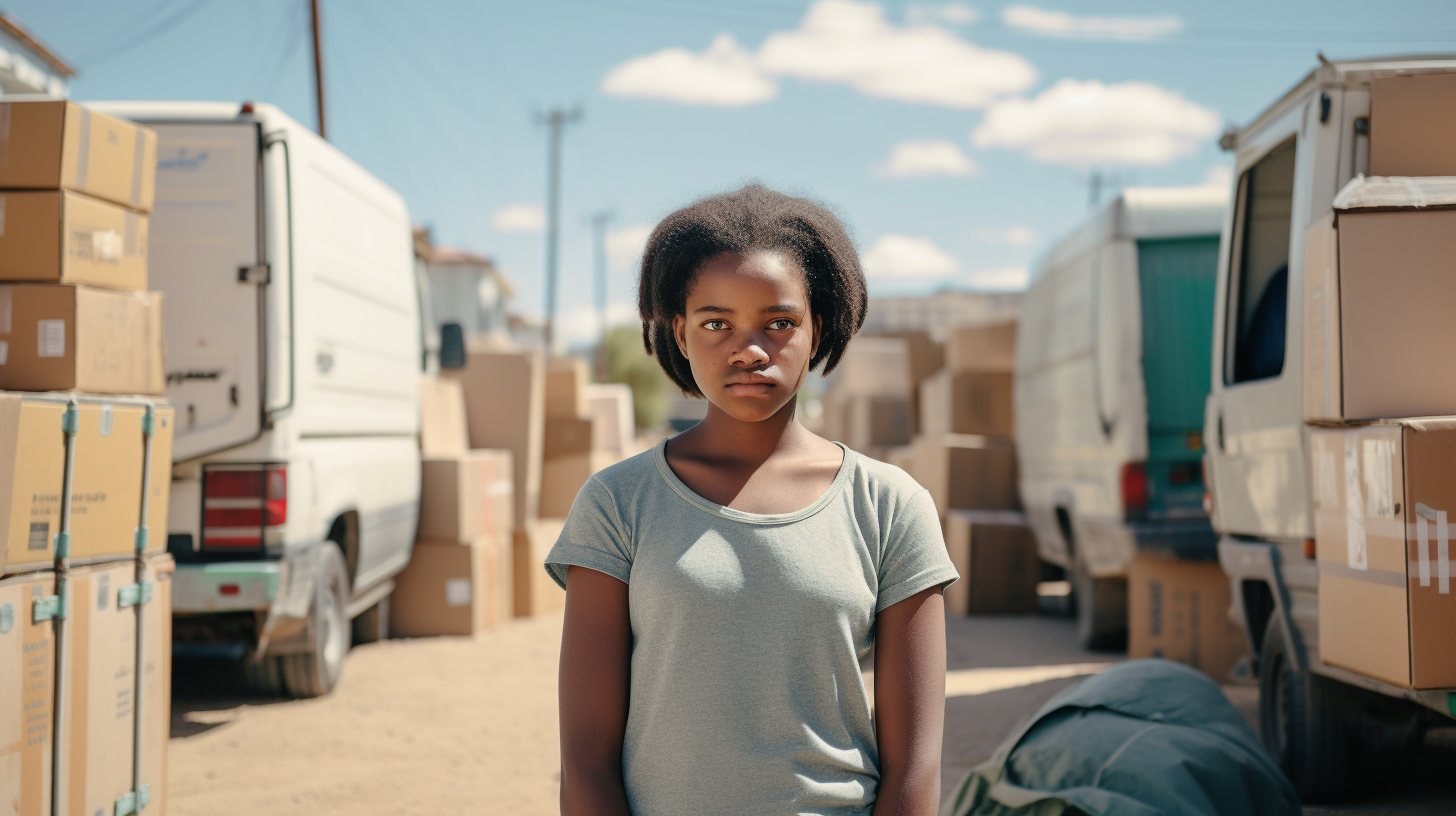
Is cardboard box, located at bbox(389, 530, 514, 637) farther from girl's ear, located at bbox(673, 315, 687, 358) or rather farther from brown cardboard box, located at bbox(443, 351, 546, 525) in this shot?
girl's ear, located at bbox(673, 315, 687, 358)

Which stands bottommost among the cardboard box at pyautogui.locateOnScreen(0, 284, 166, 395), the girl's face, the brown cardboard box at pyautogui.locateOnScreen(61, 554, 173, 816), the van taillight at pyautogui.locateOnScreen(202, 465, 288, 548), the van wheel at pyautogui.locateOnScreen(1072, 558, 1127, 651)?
the van wheel at pyautogui.locateOnScreen(1072, 558, 1127, 651)

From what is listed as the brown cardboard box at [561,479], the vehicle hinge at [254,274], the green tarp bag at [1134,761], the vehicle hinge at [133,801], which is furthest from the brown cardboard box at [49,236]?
the brown cardboard box at [561,479]

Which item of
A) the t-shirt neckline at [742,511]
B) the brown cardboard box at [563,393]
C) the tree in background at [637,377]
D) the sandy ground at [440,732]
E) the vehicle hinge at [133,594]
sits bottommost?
the sandy ground at [440,732]

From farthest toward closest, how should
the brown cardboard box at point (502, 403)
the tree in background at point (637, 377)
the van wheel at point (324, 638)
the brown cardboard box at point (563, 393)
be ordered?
the tree in background at point (637, 377) < the brown cardboard box at point (563, 393) < the brown cardboard box at point (502, 403) < the van wheel at point (324, 638)

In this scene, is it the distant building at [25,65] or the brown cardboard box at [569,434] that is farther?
the distant building at [25,65]

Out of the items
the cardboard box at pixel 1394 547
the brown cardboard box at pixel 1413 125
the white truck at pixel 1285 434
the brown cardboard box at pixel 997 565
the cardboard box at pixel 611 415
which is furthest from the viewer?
the cardboard box at pixel 611 415

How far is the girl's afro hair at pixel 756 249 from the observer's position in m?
1.75

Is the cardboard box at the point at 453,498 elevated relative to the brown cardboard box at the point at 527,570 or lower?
elevated

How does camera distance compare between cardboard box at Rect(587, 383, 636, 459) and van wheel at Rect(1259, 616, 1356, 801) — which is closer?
van wheel at Rect(1259, 616, 1356, 801)

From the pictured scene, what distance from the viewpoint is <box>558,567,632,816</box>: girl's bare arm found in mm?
1613

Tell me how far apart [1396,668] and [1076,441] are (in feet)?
15.9

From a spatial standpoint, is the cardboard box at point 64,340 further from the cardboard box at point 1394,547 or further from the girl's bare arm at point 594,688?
the cardboard box at point 1394,547

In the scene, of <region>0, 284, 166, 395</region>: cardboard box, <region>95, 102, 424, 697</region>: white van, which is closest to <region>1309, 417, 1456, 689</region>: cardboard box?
<region>0, 284, 166, 395</region>: cardboard box

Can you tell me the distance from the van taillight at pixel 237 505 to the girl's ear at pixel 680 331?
410 centimetres
